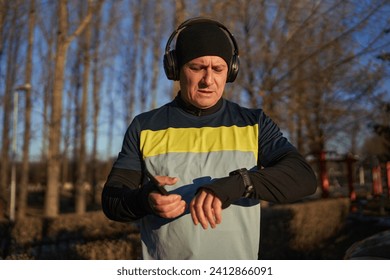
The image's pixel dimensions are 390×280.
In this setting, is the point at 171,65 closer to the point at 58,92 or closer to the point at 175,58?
the point at 175,58

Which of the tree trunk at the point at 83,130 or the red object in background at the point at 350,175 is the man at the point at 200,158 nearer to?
the red object in background at the point at 350,175

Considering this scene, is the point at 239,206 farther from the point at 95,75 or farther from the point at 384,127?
the point at 95,75

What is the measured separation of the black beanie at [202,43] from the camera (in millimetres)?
1384

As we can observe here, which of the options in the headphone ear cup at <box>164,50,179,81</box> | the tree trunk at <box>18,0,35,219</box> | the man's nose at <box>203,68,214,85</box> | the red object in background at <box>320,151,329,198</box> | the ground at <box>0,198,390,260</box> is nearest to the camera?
the man's nose at <box>203,68,214,85</box>

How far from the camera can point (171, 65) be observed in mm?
1550

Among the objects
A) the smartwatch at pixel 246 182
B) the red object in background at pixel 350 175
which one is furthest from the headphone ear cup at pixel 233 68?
the red object in background at pixel 350 175

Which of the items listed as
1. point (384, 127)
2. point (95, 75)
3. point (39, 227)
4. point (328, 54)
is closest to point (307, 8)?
point (328, 54)

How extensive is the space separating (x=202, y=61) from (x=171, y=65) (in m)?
0.20

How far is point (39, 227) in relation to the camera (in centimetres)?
695

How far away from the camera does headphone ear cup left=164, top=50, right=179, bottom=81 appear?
60.2 inches

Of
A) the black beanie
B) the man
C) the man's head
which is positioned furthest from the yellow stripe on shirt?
the black beanie

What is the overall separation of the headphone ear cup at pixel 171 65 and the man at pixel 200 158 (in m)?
0.04

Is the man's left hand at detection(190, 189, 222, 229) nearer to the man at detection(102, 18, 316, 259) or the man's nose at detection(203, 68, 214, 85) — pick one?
the man at detection(102, 18, 316, 259)
